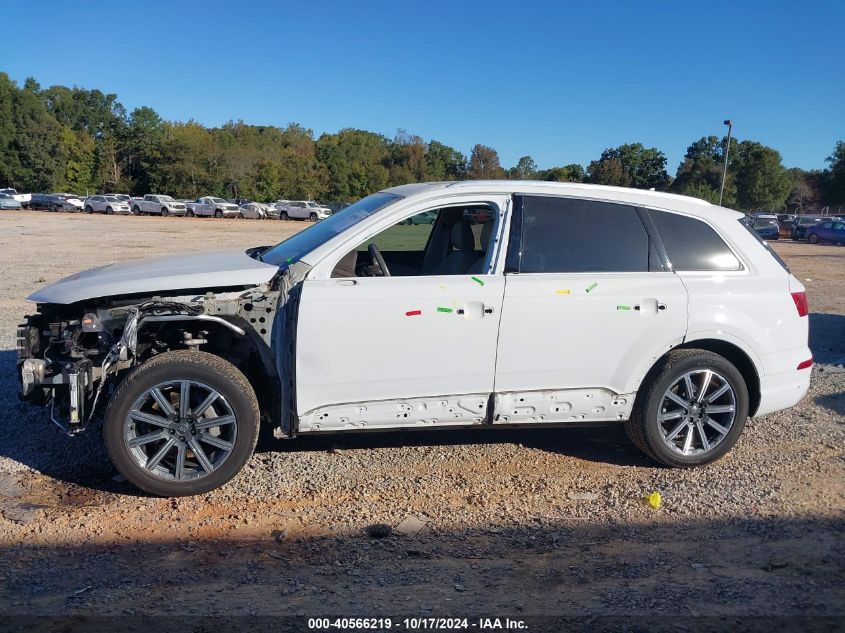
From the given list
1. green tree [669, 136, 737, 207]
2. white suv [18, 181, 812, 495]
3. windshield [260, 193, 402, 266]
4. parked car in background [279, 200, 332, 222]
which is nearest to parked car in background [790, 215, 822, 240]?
green tree [669, 136, 737, 207]

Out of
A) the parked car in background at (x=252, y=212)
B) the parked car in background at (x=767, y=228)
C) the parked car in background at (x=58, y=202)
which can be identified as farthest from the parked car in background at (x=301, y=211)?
the parked car in background at (x=767, y=228)

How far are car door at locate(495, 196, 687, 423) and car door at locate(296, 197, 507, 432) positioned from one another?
0.54ft

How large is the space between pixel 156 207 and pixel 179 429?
189 feet

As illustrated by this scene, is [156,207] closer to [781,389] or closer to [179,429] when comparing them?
[179,429]

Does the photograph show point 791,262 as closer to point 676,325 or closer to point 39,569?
point 676,325

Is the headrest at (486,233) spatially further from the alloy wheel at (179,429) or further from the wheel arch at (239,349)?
the alloy wheel at (179,429)

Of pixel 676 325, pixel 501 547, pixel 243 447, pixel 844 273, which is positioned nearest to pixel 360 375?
pixel 243 447

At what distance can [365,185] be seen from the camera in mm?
76812

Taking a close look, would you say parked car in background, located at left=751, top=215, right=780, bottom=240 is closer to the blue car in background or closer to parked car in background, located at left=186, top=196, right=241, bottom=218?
the blue car in background

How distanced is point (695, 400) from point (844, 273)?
725 inches

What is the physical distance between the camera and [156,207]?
5719cm

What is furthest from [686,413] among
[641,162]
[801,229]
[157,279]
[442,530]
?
[641,162]

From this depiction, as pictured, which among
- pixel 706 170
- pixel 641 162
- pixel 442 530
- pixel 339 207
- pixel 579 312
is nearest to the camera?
pixel 442 530

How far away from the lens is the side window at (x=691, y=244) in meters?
4.82
